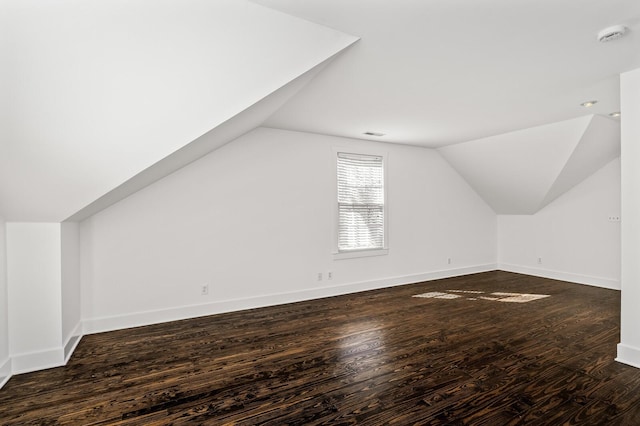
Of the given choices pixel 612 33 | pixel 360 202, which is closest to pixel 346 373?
pixel 612 33

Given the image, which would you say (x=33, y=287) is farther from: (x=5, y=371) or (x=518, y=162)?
(x=518, y=162)

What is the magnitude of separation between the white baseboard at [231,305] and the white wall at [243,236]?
0.01 metres

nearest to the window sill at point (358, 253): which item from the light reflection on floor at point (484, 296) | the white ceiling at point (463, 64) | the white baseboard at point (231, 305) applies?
the white baseboard at point (231, 305)

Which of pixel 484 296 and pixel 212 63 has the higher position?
pixel 212 63

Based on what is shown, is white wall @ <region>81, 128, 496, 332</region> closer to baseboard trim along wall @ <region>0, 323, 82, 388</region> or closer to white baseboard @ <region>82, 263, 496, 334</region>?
white baseboard @ <region>82, 263, 496, 334</region>

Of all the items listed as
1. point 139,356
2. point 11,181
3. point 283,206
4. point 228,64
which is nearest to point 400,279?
point 283,206

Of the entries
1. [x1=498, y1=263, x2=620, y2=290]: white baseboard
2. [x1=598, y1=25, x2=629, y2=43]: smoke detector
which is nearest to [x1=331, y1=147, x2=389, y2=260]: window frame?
[x1=498, y1=263, x2=620, y2=290]: white baseboard

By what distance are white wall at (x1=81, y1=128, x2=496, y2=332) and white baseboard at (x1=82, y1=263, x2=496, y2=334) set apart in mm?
13

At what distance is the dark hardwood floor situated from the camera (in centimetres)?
205

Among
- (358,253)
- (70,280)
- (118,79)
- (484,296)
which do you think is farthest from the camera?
(358,253)

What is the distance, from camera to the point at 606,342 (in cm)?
311

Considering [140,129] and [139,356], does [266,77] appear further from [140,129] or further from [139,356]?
[139,356]

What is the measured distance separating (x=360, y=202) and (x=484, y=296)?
7.61 ft

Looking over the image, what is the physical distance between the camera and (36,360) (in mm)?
2674
